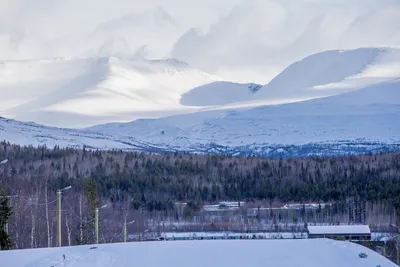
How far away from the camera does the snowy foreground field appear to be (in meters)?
14.9

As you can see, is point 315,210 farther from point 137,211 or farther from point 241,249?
point 241,249

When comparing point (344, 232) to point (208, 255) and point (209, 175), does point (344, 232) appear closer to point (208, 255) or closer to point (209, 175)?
point (209, 175)

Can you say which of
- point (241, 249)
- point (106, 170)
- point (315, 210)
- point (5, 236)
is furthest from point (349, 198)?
point (241, 249)

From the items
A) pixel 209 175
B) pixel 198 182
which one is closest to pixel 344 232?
pixel 198 182

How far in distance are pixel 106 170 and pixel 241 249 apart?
122m

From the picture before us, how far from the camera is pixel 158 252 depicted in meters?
15.6

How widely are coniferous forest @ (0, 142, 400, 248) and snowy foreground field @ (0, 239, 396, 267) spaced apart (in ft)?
195

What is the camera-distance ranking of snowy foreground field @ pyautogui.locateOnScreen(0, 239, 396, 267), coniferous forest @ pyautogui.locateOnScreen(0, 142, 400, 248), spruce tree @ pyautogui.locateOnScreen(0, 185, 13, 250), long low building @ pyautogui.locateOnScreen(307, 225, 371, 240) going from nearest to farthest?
snowy foreground field @ pyautogui.locateOnScreen(0, 239, 396, 267) < spruce tree @ pyautogui.locateOnScreen(0, 185, 13, 250) < long low building @ pyautogui.locateOnScreen(307, 225, 371, 240) < coniferous forest @ pyautogui.locateOnScreen(0, 142, 400, 248)

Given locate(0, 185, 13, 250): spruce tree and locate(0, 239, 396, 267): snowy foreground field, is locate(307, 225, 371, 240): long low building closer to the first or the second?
locate(0, 185, 13, 250): spruce tree

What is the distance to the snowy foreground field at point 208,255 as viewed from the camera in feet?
48.9

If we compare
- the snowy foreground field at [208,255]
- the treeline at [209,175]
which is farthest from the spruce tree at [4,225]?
the treeline at [209,175]

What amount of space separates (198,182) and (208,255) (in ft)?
386

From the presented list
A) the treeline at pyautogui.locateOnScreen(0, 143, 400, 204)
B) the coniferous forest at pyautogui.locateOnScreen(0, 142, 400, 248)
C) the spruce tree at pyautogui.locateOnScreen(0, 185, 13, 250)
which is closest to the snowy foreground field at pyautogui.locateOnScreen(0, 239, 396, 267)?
the spruce tree at pyautogui.locateOnScreen(0, 185, 13, 250)

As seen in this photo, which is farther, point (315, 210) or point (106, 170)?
point (106, 170)
